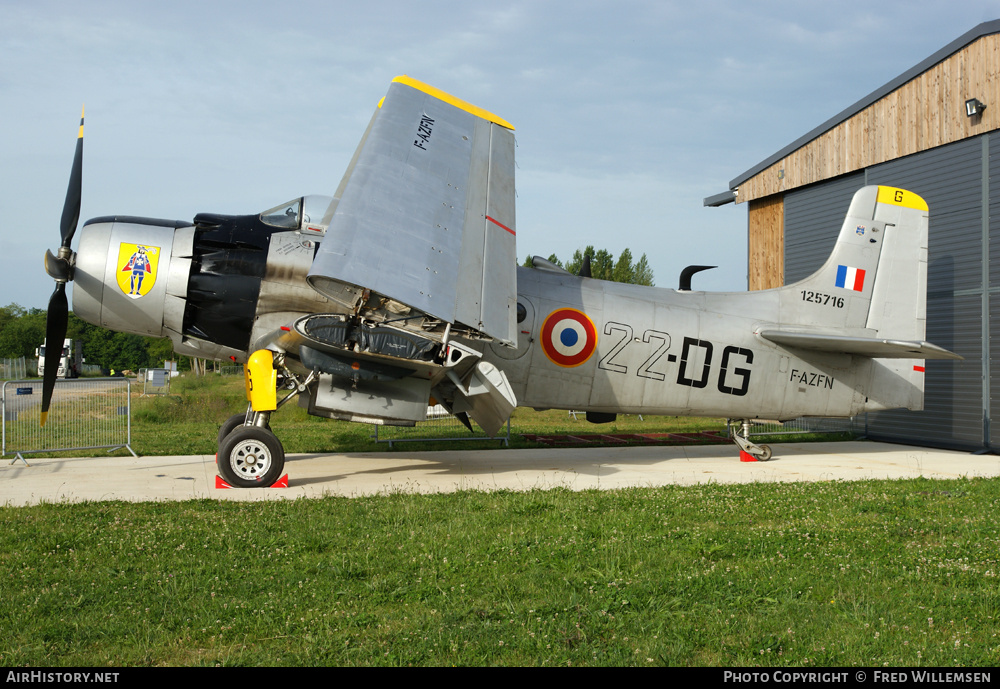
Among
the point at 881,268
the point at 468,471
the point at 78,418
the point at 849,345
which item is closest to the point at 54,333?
the point at 78,418

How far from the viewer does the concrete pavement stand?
30.3 feet

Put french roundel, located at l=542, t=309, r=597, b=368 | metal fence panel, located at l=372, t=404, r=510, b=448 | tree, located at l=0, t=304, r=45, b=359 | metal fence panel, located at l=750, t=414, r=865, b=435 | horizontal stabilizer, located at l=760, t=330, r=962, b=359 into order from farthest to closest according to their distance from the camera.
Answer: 1. tree, located at l=0, t=304, r=45, b=359
2. metal fence panel, located at l=750, t=414, r=865, b=435
3. metal fence panel, located at l=372, t=404, r=510, b=448
4. horizontal stabilizer, located at l=760, t=330, r=962, b=359
5. french roundel, located at l=542, t=309, r=597, b=368

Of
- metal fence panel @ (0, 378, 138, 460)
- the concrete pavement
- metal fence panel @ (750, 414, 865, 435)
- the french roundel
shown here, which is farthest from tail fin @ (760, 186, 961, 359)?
metal fence panel @ (0, 378, 138, 460)

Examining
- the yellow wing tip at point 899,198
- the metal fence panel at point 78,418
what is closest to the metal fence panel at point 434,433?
the metal fence panel at point 78,418

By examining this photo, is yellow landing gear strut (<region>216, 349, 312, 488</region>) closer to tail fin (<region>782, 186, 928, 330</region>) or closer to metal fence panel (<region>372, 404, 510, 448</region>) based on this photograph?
metal fence panel (<region>372, 404, 510, 448</region>)

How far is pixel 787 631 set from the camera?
4203mm

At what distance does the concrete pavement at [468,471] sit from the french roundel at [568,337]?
1.81 m

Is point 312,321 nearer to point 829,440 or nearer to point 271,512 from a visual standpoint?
point 271,512

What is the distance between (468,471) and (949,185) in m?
12.1

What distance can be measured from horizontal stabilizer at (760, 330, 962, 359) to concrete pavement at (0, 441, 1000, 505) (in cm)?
195

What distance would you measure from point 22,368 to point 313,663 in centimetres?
7259

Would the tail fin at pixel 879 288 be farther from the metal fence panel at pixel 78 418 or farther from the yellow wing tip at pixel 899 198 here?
the metal fence panel at pixel 78 418

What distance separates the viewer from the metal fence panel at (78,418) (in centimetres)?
1297

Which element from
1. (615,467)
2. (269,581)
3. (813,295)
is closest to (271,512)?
(269,581)
